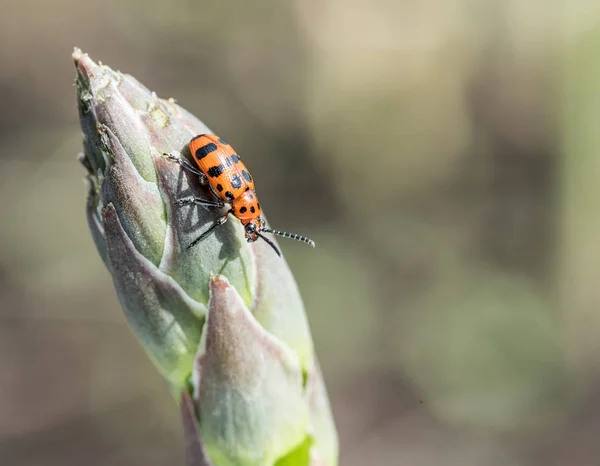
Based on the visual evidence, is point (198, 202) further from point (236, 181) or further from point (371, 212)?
point (371, 212)

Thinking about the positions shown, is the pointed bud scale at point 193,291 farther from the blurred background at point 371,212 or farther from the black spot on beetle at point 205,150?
the blurred background at point 371,212

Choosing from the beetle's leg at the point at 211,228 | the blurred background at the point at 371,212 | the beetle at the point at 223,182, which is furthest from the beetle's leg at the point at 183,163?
the blurred background at the point at 371,212

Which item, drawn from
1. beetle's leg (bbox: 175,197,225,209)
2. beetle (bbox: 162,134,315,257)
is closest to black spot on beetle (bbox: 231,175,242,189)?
beetle (bbox: 162,134,315,257)

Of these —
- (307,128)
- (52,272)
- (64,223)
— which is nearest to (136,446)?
(52,272)

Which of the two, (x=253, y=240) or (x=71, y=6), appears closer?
(x=253, y=240)

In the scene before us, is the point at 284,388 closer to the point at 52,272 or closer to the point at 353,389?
the point at 353,389

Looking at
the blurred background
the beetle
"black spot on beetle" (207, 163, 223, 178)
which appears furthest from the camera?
the blurred background

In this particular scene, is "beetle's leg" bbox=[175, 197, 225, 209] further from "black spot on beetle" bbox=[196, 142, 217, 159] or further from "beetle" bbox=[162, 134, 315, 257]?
"black spot on beetle" bbox=[196, 142, 217, 159]
